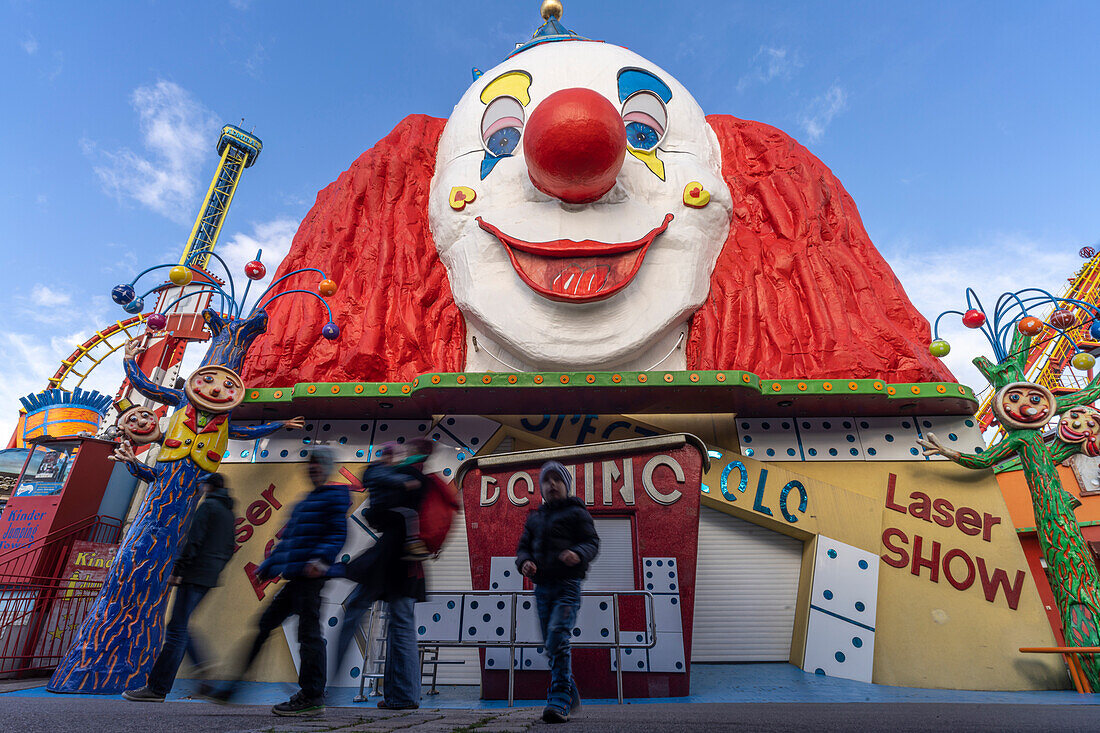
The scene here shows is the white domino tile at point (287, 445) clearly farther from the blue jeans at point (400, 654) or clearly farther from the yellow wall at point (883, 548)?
the blue jeans at point (400, 654)

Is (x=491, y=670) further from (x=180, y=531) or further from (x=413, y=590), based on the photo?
(x=180, y=531)

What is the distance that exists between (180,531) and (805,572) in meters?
5.77

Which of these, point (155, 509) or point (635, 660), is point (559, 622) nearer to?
Result: point (635, 660)

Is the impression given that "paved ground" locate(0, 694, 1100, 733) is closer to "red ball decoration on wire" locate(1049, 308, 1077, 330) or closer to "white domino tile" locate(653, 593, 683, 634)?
"white domino tile" locate(653, 593, 683, 634)

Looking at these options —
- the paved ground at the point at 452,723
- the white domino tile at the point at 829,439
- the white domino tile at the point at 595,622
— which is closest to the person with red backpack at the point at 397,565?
the paved ground at the point at 452,723

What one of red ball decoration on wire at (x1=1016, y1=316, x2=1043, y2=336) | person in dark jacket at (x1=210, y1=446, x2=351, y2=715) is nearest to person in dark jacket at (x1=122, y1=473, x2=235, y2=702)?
person in dark jacket at (x1=210, y1=446, x2=351, y2=715)

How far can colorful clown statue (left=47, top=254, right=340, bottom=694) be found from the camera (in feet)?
15.2

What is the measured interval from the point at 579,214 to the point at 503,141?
1.49m

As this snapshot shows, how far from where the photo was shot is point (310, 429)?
675cm

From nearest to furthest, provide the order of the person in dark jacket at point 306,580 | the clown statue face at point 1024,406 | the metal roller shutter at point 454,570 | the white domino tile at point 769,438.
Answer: the person in dark jacket at point 306,580 → the clown statue face at point 1024,406 → the metal roller shutter at point 454,570 → the white domino tile at point 769,438

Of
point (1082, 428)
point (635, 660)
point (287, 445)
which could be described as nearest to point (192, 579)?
point (635, 660)

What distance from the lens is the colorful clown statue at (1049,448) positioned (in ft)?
16.7

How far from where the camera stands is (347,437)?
6680 mm

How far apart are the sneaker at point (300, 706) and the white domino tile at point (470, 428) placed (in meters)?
3.97
